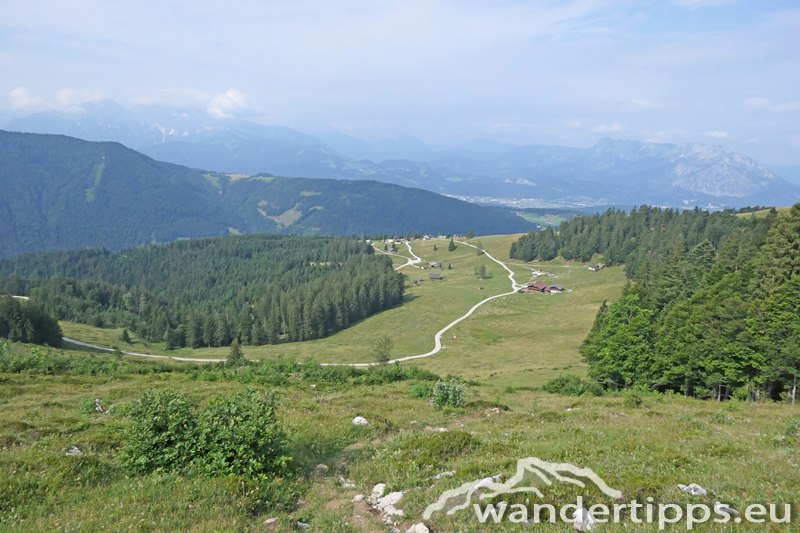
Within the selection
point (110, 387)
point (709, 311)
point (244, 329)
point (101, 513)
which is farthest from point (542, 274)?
point (101, 513)

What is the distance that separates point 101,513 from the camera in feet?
26.1

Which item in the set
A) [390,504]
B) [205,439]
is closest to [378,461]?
[390,504]

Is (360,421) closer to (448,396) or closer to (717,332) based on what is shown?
(448,396)

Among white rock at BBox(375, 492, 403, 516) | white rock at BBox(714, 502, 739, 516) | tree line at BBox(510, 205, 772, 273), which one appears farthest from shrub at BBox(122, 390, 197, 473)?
A: tree line at BBox(510, 205, 772, 273)

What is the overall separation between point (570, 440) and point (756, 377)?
32185 mm

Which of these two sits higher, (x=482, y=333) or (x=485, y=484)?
(x=485, y=484)

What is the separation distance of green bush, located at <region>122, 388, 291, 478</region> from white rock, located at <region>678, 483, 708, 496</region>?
31.4 feet

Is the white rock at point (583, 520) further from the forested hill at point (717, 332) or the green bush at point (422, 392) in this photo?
the forested hill at point (717, 332)

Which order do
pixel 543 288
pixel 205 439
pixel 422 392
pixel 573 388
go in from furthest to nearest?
pixel 543 288 → pixel 573 388 → pixel 422 392 → pixel 205 439

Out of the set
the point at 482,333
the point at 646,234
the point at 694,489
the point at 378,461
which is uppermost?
the point at 646,234

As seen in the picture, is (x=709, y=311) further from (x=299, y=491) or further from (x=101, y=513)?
(x=101, y=513)

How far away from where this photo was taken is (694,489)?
8703 mm

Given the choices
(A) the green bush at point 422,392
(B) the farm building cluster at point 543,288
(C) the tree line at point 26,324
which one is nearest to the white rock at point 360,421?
(A) the green bush at point 422,392

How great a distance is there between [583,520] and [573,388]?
116 ft
